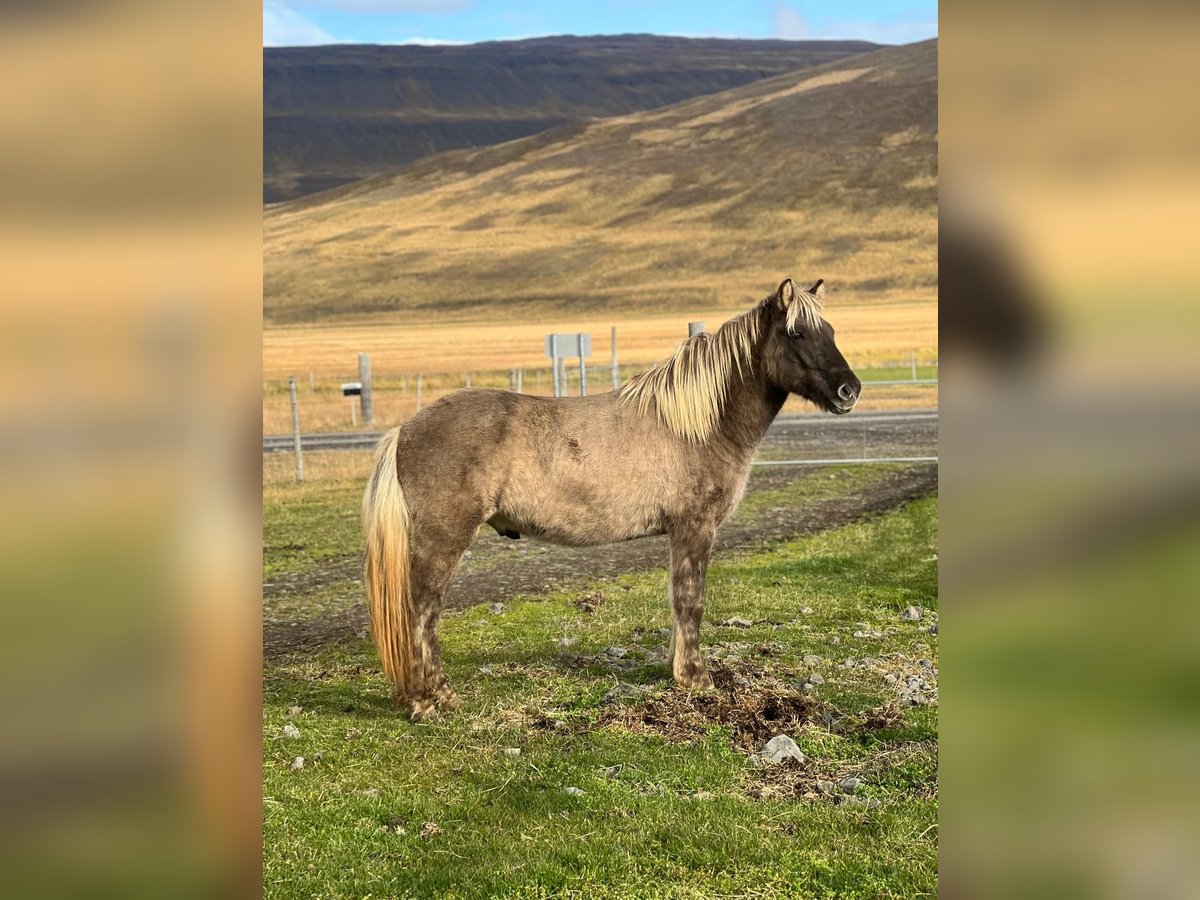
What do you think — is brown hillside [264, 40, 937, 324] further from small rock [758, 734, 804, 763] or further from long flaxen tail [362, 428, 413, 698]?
small rock [758, 734, 804, 763]

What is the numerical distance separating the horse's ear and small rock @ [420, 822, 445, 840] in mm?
3406

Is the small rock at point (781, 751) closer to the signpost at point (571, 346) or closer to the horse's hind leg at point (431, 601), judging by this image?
the horse's hind leg at point (431, 601)

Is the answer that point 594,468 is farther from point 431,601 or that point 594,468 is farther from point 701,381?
point 431,601

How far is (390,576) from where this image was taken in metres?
5.86

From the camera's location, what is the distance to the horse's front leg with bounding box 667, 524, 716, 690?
6.42 m

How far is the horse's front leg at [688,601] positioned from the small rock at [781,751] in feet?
3.53

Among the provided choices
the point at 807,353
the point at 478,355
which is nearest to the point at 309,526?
the point at 807,353

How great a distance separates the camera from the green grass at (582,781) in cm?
403

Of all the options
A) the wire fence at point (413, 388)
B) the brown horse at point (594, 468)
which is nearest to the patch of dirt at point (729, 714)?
the brown horse at point (594, 468)

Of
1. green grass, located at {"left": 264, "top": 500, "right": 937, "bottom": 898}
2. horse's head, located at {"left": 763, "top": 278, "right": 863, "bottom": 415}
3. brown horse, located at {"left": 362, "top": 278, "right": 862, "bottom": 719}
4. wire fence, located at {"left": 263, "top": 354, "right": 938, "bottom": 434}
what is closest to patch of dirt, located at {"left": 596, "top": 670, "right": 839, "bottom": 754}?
green grass, located at {"left": 264, "top": 500, "right": 937, "bottom": 898}

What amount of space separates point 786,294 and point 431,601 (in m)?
2.67
